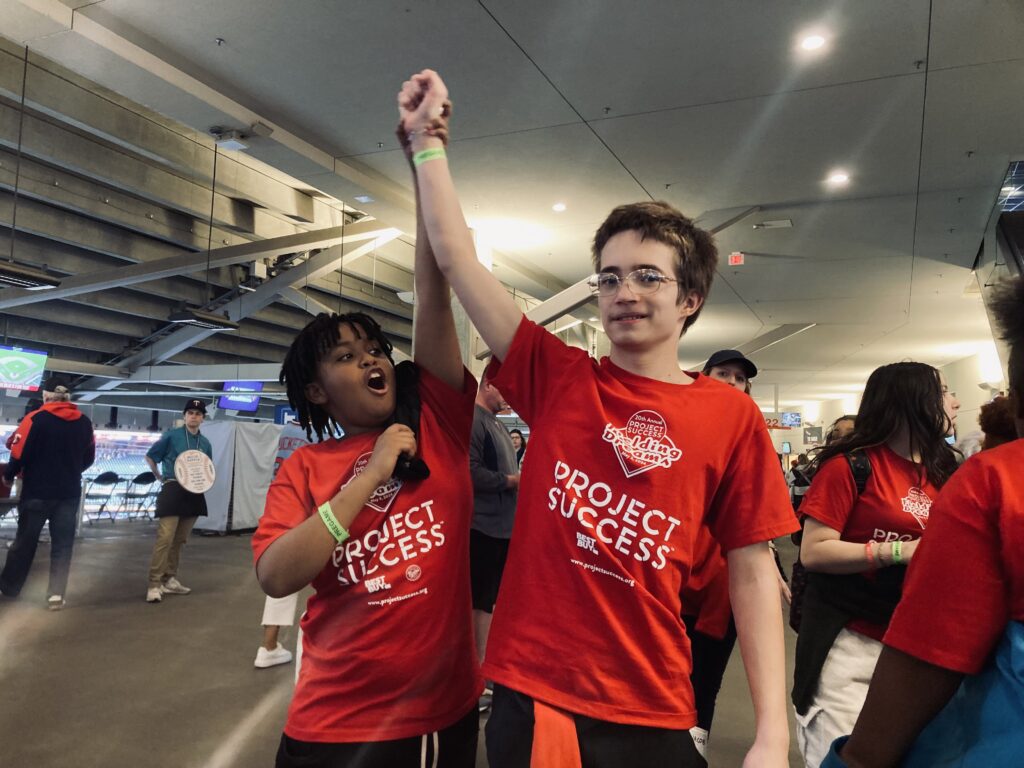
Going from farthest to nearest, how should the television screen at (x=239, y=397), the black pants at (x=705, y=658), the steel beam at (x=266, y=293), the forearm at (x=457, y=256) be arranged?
the television screen at (x=239, y=397)
the steel beam at (x=266, y=293)
the black pants at (x=705, y=658)
the forearm at (x=457, y=256)

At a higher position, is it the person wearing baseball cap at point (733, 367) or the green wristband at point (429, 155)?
the green wristband at point (429, 155)

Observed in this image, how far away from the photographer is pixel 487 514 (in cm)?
385

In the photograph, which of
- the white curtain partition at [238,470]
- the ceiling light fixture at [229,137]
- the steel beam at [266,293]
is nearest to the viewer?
the ceiling light fixture at [229,137]

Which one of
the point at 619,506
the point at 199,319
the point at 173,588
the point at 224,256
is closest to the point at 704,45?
the point at 619,506

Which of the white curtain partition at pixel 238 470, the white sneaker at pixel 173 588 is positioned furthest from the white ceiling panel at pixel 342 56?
the white curtain partition at pixel 238 470

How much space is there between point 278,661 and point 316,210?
24.7ft

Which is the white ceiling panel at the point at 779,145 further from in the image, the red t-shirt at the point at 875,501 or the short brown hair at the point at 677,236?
the short brown hair at the point at 677,236

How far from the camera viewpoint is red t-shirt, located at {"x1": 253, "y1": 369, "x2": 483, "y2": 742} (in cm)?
125

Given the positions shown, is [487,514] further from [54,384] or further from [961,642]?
[54,384]

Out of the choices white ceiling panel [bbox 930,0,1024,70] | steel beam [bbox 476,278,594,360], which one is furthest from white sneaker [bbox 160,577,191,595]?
white ceiling panel [bbox 930,0,1024,70]

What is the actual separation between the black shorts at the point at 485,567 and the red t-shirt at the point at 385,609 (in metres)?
2.36

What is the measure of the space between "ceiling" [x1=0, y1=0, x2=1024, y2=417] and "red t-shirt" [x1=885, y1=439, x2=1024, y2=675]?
14.8ft

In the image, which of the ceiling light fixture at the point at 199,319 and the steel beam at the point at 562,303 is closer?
the steel beam at the point at 562,303

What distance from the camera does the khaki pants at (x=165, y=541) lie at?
21.8 feet
